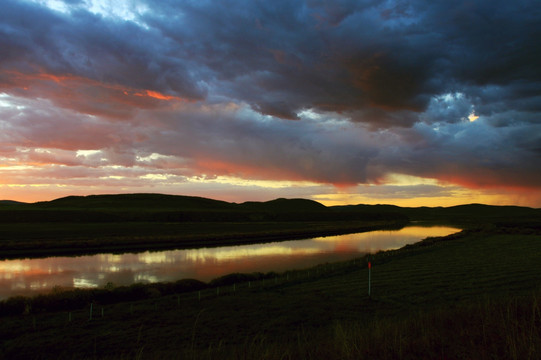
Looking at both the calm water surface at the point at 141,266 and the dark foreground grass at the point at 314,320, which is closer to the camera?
the dark foreground grass at the point at 314,320

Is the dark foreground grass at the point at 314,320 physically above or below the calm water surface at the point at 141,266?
above

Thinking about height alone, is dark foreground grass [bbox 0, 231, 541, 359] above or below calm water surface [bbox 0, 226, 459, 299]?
above

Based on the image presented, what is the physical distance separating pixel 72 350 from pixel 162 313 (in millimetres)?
5638

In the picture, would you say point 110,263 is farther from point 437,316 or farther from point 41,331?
point 437,316

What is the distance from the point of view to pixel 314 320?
53.9 feet

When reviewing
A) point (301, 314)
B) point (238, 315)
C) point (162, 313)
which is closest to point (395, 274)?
point (301, 314)

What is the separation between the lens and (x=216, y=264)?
41.1 m

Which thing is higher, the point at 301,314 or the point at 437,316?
the point at 437,316

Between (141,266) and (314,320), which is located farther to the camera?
(141,266)

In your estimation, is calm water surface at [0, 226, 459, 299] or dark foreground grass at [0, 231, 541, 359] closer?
dark foreground grass at [0, 231, 541, 359]

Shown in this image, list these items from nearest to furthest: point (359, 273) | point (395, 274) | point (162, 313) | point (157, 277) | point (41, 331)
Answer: point (41, 331) < point (162, 313) < point (395, 274) < point (359, 273) < point (157, 277)

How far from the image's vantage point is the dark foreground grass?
19.8 ft

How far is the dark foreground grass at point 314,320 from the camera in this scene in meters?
6.02

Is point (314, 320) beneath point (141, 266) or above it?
above
